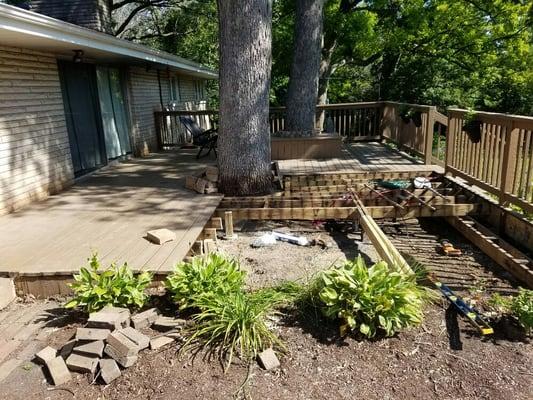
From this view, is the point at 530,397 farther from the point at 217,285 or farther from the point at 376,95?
the point at 376,95

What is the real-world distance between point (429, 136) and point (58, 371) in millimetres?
6592

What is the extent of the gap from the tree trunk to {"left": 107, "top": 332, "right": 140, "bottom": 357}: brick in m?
6.60

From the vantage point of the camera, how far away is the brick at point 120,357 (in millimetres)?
2414

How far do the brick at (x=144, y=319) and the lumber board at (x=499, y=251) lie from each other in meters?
3.24

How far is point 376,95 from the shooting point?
64.0 feet

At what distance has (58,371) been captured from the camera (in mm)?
2342

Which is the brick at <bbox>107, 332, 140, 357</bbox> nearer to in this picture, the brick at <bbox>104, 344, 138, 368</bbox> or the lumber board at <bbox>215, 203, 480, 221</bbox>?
the brick at <bbox>104, 344, 138, 368</bbox>

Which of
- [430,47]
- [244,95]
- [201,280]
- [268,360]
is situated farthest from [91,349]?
[430,47]

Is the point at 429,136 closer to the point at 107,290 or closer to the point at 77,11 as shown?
the point at 107,290

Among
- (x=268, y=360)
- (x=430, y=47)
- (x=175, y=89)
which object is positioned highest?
(x=430, y=47)

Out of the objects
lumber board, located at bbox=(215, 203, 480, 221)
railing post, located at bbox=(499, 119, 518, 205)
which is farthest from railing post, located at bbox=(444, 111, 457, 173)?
railing post, located at bbox=(499, 119, 518, 205)

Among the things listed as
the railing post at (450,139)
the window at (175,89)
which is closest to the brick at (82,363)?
the railing post at (450,139)

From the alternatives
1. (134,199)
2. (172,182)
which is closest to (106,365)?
(134,199)

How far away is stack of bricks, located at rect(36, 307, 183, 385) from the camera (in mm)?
2363
